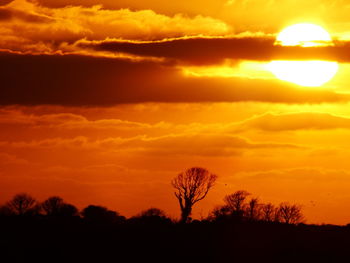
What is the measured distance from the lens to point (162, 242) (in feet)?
395

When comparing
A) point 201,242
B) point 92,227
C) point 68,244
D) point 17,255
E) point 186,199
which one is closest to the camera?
point 17,255

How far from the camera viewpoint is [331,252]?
399 feet

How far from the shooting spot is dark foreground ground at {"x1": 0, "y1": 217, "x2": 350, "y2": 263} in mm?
112562

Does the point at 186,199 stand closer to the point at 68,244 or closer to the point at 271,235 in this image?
the point at 271,235

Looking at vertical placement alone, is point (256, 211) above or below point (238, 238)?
above

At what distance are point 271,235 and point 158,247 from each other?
64.0 ft

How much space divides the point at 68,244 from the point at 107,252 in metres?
4.94

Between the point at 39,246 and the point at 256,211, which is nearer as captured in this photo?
the point at 39,246

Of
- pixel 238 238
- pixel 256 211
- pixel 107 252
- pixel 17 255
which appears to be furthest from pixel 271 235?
pixel 256 211

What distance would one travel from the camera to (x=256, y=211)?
634 ft

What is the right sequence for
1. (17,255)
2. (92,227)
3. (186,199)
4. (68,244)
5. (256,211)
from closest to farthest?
(17,255) → (68,244) → (92,227) → (186,199) → (256,211)

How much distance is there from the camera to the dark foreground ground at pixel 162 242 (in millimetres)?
112562

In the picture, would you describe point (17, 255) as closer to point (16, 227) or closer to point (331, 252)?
point (16, 227)

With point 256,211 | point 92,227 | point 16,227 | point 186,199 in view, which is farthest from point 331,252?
point 256,211
